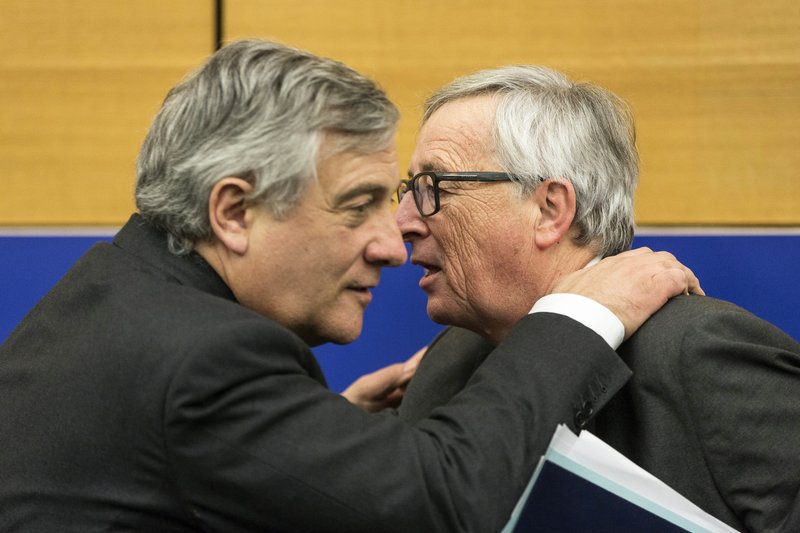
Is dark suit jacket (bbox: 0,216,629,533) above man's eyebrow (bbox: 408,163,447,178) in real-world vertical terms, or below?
below

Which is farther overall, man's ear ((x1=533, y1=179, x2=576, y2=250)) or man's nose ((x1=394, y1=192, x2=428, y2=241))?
man's nose ((x1=394, y1=192, x2=428, y2=241))

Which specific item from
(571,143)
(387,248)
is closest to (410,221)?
(571,143)

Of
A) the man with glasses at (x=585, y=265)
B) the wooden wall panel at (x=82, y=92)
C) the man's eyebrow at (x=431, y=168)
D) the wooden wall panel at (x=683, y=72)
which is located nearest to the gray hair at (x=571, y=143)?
the man with glasses at (x=585, y=265)

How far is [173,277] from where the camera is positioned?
1.44 m

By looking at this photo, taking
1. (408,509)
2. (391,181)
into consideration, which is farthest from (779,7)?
(408,509)

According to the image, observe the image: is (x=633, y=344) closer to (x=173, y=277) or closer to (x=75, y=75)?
(x=173, y=277)

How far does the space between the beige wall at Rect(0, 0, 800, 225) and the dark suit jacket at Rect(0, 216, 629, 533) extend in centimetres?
113

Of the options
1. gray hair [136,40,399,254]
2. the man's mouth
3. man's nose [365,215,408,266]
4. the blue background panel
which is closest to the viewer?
gray hair [136,40,399,254]

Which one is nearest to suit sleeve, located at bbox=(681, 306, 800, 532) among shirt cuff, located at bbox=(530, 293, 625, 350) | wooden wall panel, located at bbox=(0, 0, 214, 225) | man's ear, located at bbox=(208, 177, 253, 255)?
shirt cuff, located at bbox=(530, 293, 625, 350)

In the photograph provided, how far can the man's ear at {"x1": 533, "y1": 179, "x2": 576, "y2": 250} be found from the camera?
187 cm

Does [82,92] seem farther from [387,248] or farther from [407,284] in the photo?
[387,248]

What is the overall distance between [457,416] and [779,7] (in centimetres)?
146

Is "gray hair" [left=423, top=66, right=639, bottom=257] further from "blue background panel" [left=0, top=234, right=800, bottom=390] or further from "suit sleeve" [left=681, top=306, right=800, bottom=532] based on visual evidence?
"blue background panel" [left=0, top=234, right=800, bottom=390]

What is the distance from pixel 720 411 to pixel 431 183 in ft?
2.18
